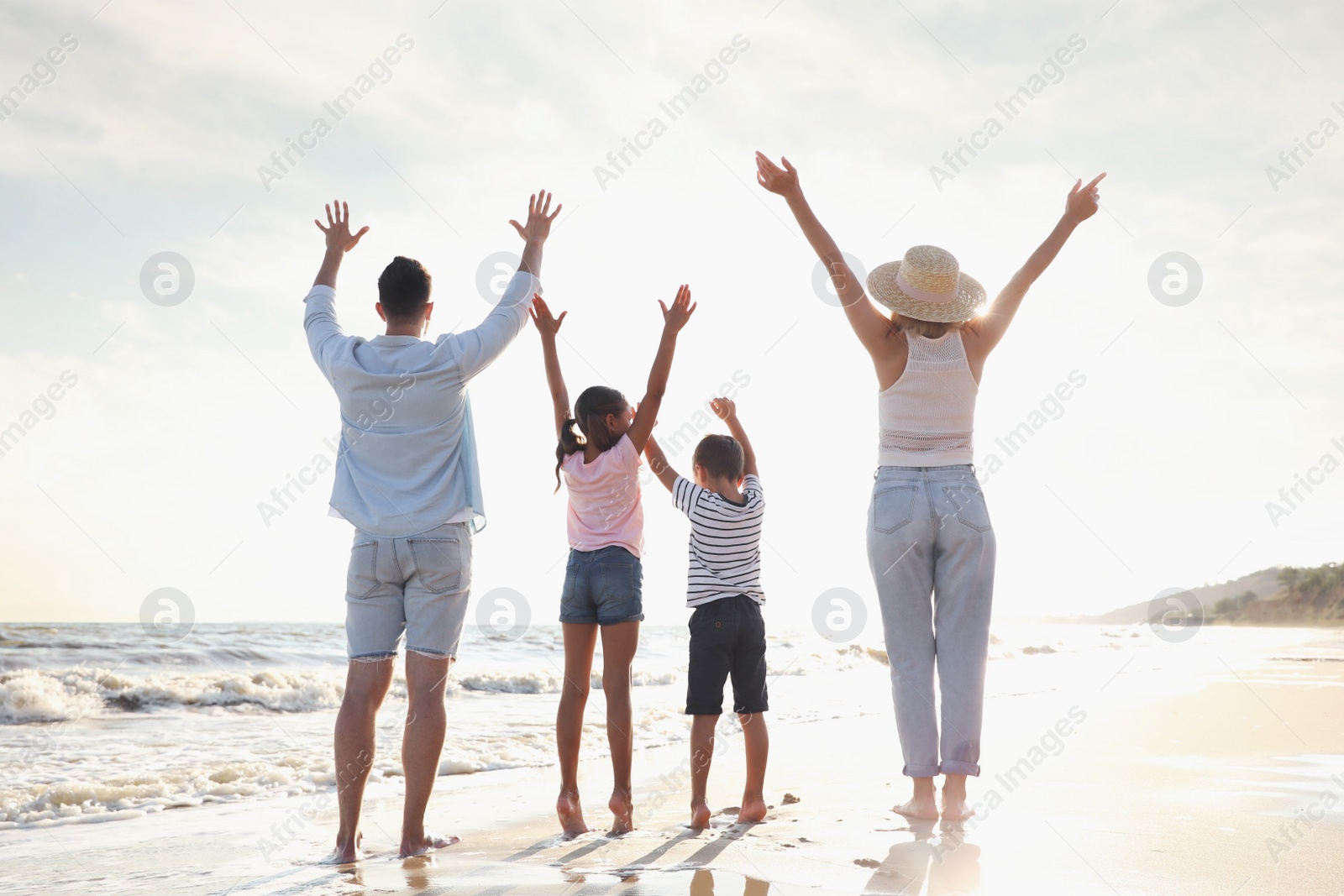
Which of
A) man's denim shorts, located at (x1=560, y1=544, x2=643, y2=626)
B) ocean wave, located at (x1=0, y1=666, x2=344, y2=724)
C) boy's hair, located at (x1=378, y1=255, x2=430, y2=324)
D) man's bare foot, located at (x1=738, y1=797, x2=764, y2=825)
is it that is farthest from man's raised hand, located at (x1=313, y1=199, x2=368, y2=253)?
ocean wave, located at (x1=0, y1=666, x2=344, y2=724)

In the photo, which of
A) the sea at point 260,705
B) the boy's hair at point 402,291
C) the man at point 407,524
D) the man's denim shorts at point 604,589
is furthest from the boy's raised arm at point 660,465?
the sea at point 260,705

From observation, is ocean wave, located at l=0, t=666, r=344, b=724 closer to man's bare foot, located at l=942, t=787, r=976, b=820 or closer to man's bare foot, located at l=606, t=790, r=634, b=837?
man's bare foot, located at l=606, t=790, r=634, b=837

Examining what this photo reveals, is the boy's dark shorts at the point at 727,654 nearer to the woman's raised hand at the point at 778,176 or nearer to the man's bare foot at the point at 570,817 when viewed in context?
the man's bare foot at the point at 570,817

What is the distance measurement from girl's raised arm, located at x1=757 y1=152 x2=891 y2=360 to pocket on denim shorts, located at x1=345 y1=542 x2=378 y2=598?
1.74 metres

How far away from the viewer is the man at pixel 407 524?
8.86 feet

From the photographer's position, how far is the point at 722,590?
3.30 meters

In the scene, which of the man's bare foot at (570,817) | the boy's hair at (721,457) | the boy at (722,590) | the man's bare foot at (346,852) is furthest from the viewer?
the boy's hair at (721,457)

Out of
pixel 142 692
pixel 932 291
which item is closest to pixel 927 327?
pixel 932 291

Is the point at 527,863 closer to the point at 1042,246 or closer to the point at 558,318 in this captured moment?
the point at 558,318

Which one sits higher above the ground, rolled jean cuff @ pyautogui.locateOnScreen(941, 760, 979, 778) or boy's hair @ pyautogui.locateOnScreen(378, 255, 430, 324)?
boy's hair @ pyautogui.locateOnScreen(378, 255, 430, 324)

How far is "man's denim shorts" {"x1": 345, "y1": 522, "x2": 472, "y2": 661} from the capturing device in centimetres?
271

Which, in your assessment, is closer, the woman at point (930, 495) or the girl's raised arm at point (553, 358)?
the woman at point (930, 495)

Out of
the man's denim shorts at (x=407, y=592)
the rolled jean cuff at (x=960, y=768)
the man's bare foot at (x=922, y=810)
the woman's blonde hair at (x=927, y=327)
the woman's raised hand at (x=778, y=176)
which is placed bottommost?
the man's bare foot at (x=922, y=810)

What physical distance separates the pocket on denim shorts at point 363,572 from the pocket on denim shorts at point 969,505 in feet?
6.16
